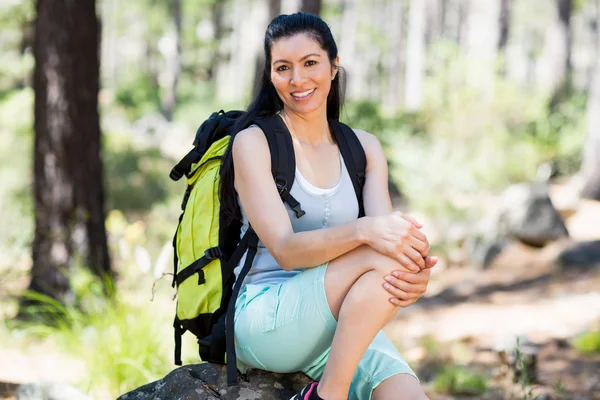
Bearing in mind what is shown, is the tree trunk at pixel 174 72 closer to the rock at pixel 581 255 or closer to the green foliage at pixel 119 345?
the rock at pixel 581 255

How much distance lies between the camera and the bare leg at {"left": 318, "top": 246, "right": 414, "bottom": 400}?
88.6 inches

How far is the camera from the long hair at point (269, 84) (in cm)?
266

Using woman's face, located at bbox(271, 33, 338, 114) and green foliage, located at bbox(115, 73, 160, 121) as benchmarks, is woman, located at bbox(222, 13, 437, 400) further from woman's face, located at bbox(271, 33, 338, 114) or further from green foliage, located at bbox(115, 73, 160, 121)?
green foliage, located at bbox(115, 73, 160, 121)

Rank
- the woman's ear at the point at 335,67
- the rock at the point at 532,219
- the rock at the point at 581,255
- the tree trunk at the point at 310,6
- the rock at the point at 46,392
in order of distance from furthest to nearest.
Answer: the rock at the point at 532,219
the rock at the point at 581,255
the tree trunk at the point at 310,6
the rock at the point at 46,392
the woman's ear at the point at 335,67

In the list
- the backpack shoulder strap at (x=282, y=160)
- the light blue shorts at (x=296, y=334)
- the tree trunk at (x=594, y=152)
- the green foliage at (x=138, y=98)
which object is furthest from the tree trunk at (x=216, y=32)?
the light blue shorts at (x=296, y=334)

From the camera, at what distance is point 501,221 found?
8367 millimetres

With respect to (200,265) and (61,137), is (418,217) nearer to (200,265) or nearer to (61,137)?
(61,137)

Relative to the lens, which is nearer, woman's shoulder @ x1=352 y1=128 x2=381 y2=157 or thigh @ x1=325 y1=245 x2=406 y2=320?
thigh @ x1=325 y1=245 x2=406 y2=320

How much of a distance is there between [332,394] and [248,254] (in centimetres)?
62

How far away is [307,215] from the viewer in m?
2.66

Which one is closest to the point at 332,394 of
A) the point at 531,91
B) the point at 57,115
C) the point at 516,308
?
the point at 57,115

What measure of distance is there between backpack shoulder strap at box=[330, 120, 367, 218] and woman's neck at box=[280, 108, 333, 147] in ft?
0.29

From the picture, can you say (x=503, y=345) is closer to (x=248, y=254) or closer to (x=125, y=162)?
(x=248, y=254)

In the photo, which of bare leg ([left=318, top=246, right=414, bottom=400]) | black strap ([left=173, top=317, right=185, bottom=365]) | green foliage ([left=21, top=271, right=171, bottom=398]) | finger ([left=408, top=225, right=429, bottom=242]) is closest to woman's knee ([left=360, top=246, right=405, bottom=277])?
bare leg ([left=318, top=246, right=414, bottom=400])
